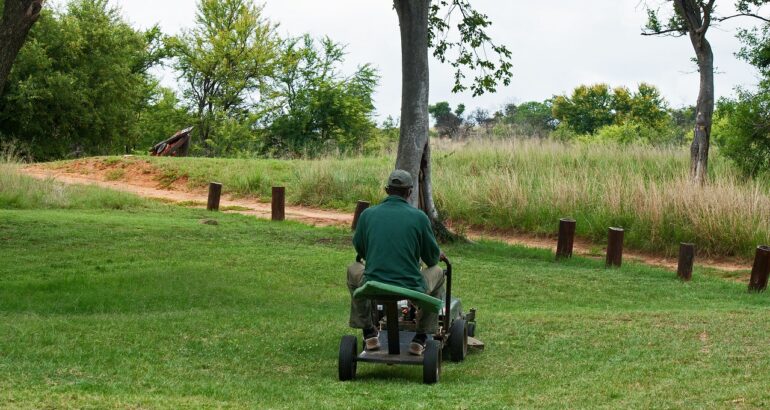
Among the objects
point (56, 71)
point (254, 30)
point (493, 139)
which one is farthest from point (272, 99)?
point (493, 139)

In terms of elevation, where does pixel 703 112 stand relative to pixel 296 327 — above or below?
above

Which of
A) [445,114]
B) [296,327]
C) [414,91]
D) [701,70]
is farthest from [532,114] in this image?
[296,327]

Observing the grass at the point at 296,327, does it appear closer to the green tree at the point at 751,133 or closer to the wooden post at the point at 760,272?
the wooden post at the point at 760,272

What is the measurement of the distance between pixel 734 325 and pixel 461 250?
28.1 ft

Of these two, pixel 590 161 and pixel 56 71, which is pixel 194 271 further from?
pixel 56 71

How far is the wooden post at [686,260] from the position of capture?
1691cm

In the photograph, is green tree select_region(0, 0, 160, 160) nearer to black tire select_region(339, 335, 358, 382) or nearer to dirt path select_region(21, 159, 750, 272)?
dirt path select_region(21, 159, 750, 272)

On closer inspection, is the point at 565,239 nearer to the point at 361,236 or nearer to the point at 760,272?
the point at 760,272

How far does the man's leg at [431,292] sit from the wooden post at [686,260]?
8833 millimetres

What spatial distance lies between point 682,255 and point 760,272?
4.30 ft

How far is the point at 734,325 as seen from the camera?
11211 millimetres

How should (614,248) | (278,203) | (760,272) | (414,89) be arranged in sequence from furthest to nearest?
1. (278,203)
2. (414,89)
3. (614,248)
4. (760,272)

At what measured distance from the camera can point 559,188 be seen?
2258cm

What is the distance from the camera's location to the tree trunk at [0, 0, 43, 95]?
14.3 m
